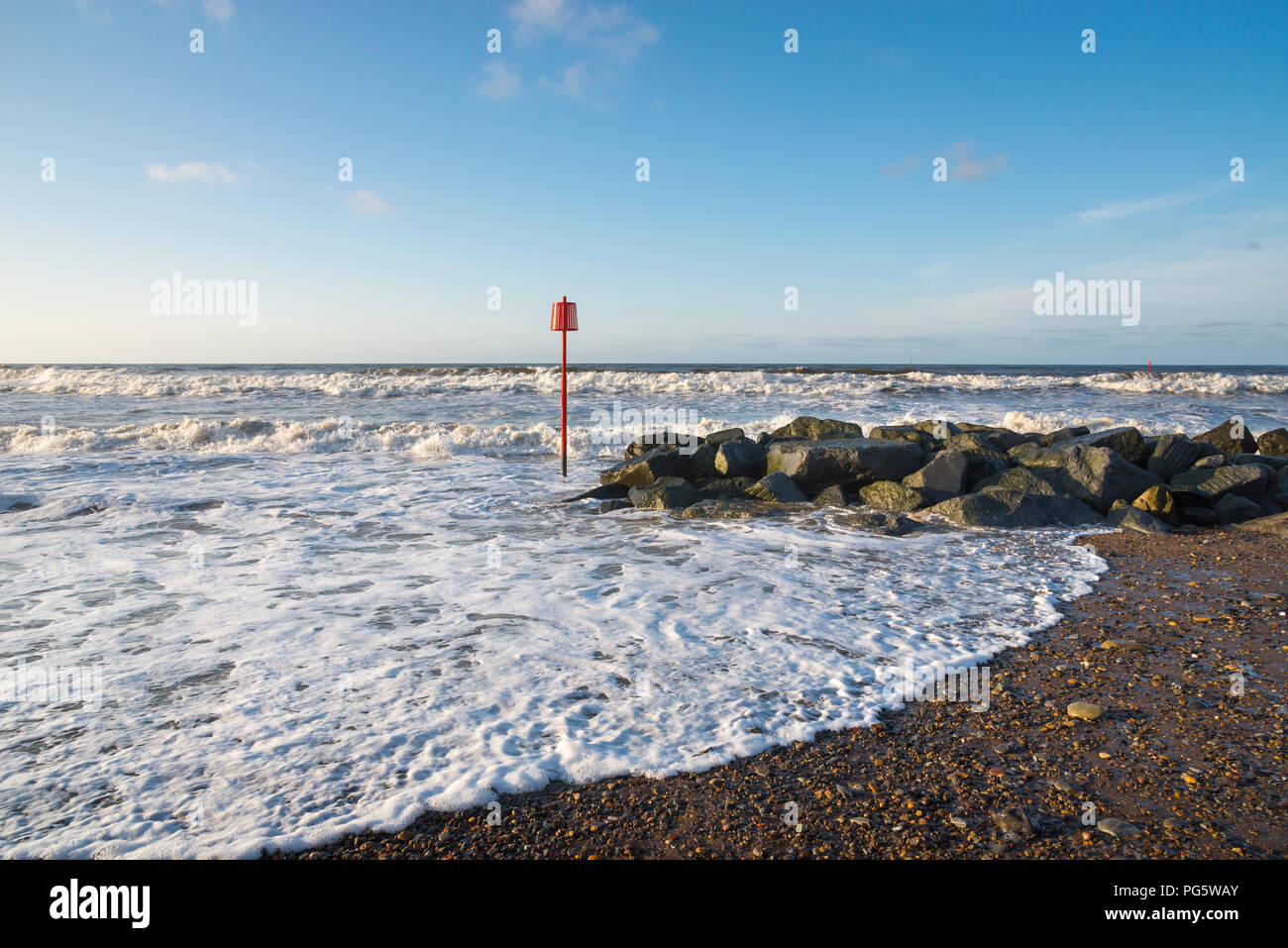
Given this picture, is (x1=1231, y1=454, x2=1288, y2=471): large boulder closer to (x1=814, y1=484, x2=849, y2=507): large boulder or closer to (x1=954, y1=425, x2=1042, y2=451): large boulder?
(x1=954, y1=425, x2=1042, y2=451): large boulder

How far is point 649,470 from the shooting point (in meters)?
10.1

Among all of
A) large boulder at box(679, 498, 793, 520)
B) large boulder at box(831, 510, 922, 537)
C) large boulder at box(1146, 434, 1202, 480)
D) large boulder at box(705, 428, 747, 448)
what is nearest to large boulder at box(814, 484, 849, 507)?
large boulder at box(679, 498, 793, 520)

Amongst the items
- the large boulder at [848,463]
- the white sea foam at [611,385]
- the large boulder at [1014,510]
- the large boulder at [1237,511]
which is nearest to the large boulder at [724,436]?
the large boulder at [848,463]

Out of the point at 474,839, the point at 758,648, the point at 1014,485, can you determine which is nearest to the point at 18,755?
the point at 474,839

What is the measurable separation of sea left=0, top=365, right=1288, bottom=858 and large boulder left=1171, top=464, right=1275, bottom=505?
8.43ft

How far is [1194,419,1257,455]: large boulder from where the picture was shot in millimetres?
10692

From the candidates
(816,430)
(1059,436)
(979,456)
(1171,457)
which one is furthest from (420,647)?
(1059,436)

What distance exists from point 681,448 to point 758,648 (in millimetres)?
6513

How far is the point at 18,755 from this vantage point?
325cm
